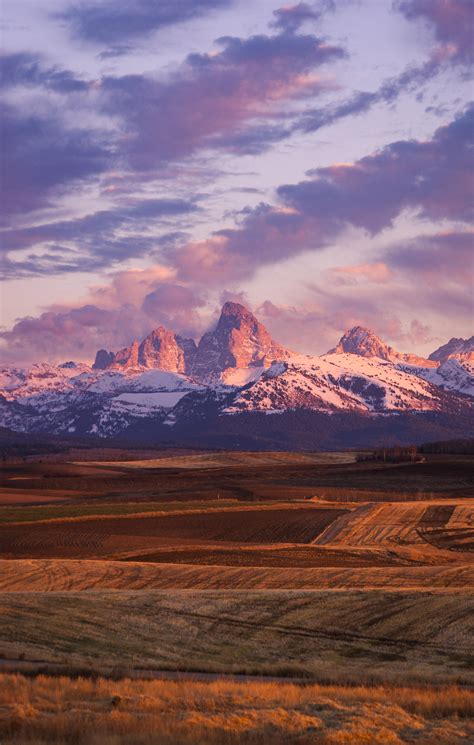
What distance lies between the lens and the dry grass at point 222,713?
60.4 ft

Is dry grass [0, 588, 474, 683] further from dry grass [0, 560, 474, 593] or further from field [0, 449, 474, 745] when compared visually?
dry grass [0, 560, 474, 593]

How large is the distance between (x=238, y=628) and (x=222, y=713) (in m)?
19.0

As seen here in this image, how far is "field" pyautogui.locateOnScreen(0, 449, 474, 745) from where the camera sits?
20.1 metres

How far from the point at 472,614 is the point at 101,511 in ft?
234

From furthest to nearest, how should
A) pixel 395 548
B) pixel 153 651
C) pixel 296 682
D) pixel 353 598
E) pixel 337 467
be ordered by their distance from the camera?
pixel 337 467, pixel 395 548, pixel 353 598, pixel 153 651, pixel 296 682

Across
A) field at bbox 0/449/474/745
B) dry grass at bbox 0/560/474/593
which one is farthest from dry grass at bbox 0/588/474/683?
dry grass at bbox 0/560/474/593

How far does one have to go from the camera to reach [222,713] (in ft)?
67.7

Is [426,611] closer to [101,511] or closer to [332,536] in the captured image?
[332,536]

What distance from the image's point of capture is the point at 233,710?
21.2 m

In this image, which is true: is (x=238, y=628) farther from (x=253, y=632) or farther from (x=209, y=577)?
(x=209, y=577)

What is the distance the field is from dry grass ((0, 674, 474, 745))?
0.22 feet

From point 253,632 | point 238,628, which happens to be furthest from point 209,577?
point 253,632

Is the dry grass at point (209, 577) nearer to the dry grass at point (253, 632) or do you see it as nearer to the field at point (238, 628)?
the field at point (238, 628)

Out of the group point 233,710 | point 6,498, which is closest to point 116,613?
point 233,710
